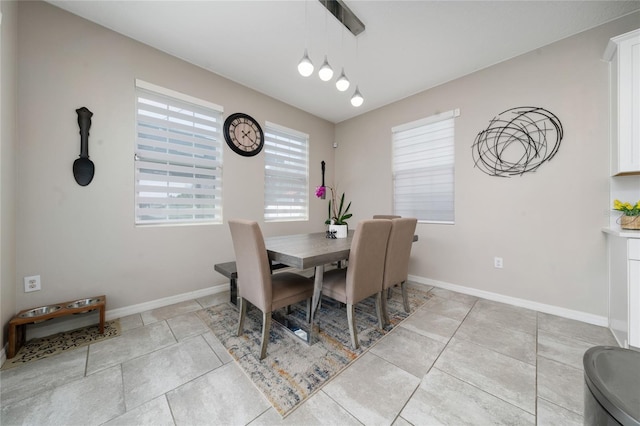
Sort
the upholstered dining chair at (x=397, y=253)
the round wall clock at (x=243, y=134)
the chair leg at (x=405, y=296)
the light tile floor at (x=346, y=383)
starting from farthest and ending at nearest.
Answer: the round wall clock at (x=243, y=134) < the chair leg at (x=405, y=296) < the upholstered dining chair at (x=397, y=253) < the light tile floor at (x=346, y=383)

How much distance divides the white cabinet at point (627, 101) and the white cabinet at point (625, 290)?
0.62 meters

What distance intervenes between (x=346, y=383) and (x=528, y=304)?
231 cm

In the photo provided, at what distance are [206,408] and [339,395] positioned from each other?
73 cm

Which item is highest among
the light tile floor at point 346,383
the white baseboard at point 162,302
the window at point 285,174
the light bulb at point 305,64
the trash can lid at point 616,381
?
the light bulb at point 305,64

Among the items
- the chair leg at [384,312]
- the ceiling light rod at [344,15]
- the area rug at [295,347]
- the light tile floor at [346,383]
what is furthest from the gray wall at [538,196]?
the ceiling light rod at [344,15]

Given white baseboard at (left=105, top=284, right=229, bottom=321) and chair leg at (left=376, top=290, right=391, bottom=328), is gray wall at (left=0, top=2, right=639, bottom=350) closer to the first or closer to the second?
white baseboard at (left=105, top=284, right=229, bottom=321)

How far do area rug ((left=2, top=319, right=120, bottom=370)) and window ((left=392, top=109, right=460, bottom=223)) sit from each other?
3.56 meters

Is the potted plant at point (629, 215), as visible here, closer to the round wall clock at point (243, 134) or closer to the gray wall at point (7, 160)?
the round wall clock at point (243, 134)

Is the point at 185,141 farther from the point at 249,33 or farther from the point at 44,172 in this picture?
the point at 249,33

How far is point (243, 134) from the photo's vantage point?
3.08 meters

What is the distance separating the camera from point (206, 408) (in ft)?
4.04

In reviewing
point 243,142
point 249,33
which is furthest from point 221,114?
point 249,33

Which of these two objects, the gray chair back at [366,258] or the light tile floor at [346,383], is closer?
the light tile floor at [346,383]

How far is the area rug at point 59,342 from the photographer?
1.61 metres
